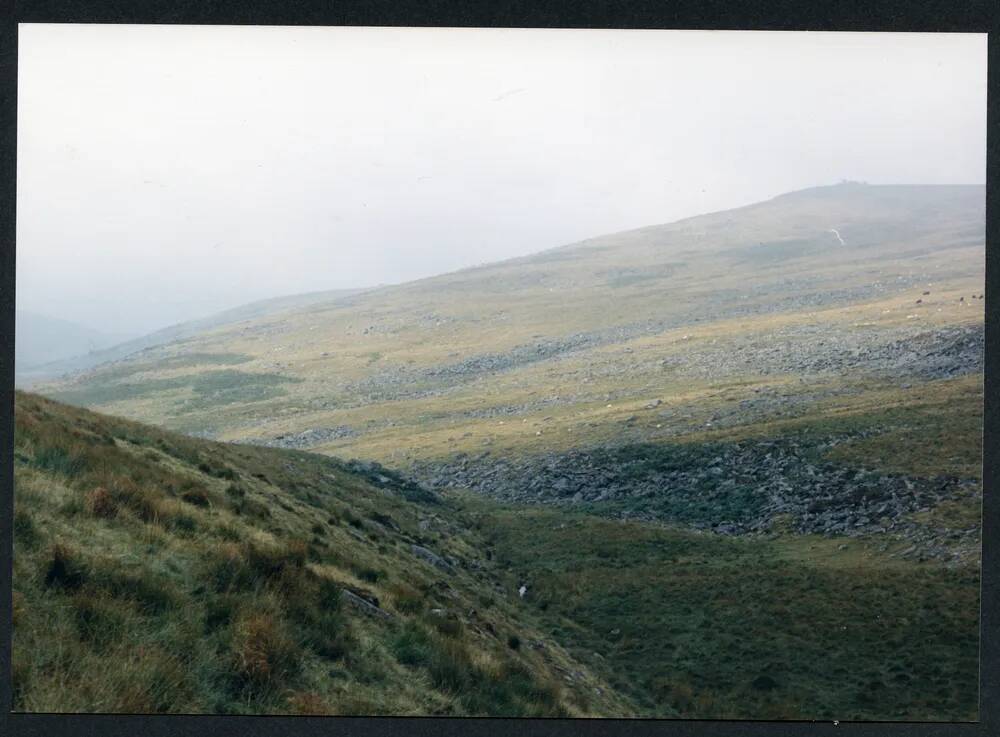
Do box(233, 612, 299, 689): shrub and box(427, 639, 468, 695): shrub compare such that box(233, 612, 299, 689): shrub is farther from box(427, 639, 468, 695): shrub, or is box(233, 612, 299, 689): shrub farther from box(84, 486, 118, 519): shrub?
box(84, 486, 118, 519): shrub

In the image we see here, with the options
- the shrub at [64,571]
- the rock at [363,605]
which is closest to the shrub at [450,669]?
the rock at [363,605]

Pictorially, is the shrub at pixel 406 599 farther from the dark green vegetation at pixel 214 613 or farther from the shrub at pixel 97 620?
the shrub at pixel 97 620

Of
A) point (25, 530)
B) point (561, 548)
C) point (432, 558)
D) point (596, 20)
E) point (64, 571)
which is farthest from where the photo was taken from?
point (561, 548)

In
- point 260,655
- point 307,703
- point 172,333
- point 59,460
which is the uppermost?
point 172,333

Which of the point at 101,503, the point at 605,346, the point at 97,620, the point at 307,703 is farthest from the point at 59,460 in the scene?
the point at 605,346

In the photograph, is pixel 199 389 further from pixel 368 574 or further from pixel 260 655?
pixel 260 655

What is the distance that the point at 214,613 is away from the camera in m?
6.90

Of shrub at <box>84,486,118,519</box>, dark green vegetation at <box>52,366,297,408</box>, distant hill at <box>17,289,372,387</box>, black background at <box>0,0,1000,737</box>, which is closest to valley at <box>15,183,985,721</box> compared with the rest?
shrub at <box>84,486,118,519</box>

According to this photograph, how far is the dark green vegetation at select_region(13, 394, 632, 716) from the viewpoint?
6539mm

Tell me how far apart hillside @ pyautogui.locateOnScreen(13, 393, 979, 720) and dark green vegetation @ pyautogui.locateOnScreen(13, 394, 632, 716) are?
0.07 ft

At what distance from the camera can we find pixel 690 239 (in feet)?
257

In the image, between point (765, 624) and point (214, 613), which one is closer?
point (214, 613)

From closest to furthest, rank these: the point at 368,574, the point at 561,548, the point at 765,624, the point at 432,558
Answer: the point at 368,574 < the point at 765,624 < the point at 432,558 < the point at 561,548

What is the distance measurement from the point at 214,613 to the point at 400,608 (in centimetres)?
204
